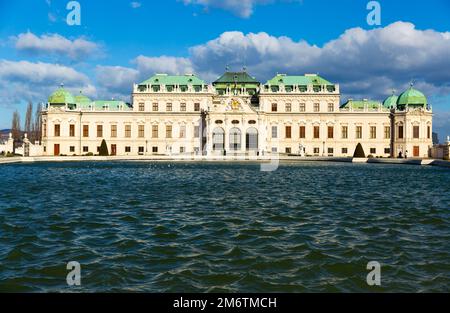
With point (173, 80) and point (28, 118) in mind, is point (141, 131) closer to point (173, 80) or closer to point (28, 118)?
point (173, 80)

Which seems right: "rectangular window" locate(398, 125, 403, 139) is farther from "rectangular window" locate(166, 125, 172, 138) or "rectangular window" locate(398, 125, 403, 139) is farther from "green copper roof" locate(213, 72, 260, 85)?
"rectangular window" locate(166, 125, 172, 138)

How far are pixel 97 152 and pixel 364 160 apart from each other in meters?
49.0

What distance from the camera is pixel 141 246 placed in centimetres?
1359

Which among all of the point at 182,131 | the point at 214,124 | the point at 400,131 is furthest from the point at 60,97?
the point at 400,131

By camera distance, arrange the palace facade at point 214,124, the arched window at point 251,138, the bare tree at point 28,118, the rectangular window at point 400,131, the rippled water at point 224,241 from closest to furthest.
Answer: the rippled water at point 224,241 → the rectangular window at point 400,131 → the arched window at point 251,138 → the palace facade at point 214,124 → the bare tree at point 28,118

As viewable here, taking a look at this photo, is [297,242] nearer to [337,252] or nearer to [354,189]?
[337,252]

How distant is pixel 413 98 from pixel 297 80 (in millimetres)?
21310

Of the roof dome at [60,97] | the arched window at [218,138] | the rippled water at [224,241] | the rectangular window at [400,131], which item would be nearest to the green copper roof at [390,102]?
the rectangular window at [400,131]

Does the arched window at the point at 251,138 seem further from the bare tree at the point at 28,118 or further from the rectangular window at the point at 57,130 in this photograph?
the bare tree at the point at 28,118

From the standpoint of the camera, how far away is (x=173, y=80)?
296ft

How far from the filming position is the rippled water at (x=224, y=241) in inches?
415

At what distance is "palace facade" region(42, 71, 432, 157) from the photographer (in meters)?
87.5

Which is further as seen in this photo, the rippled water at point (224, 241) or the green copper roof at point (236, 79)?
the green copper roof at point (236, 79)
